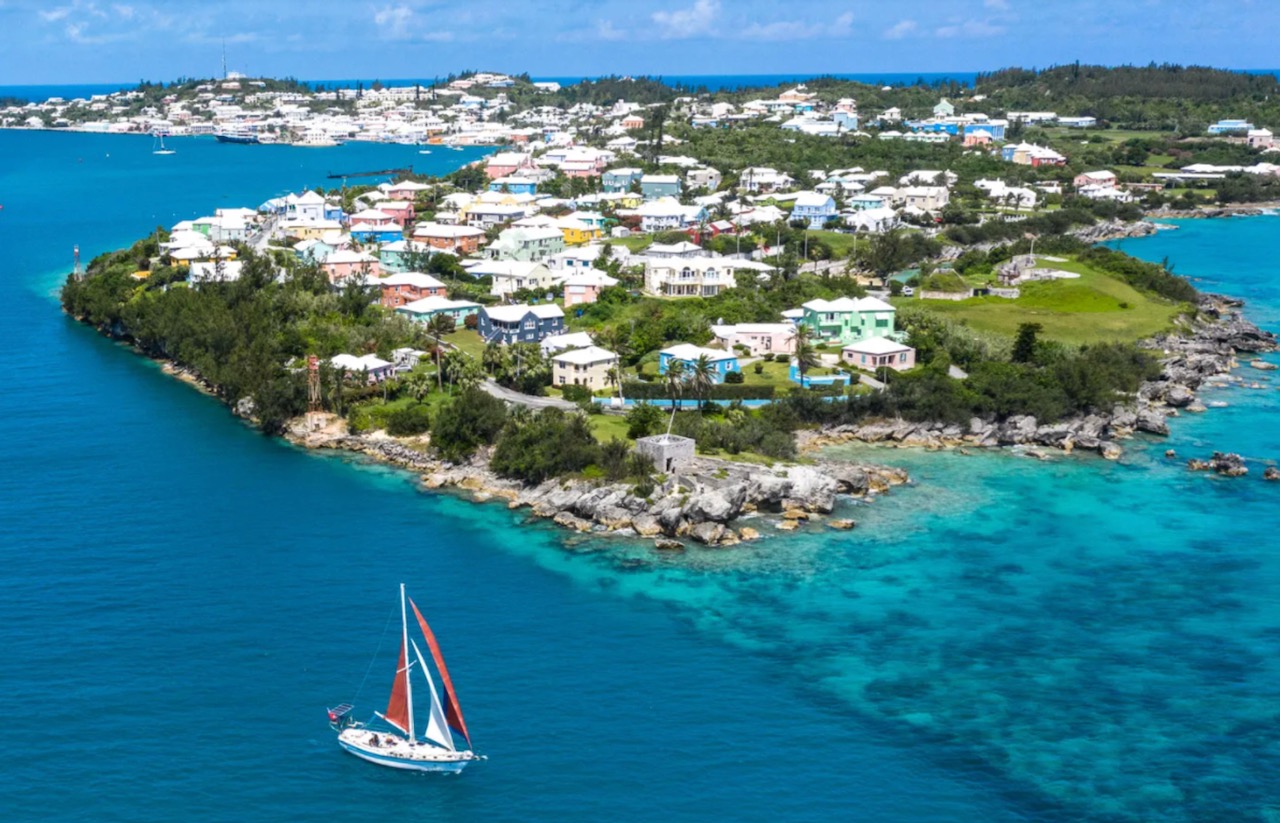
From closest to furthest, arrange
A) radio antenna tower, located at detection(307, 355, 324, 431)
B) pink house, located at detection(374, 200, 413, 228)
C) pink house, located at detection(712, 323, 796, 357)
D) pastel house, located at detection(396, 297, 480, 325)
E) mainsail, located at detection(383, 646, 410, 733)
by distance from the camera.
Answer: mainsail, located at detection(383, 646, 410, 733)
radio antenna tower, located at detection(307, 355, 324, 431)
pink house, located at detection(712, 323, 796, 357)
pastel house, located at detection(396, 297, 480, 325)
pink house, located at detection(374, 200, 413, 228)

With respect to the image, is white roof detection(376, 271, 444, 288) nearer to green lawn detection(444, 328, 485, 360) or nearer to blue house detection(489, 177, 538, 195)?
green lawn detection(444, 328, 485, 360)

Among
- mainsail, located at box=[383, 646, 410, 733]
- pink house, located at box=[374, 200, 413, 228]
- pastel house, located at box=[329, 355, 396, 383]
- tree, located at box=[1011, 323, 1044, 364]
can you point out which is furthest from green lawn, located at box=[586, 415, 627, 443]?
pink house, located at box=[374, 200, 413, 228]

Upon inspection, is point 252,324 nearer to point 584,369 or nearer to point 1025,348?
point 584,369

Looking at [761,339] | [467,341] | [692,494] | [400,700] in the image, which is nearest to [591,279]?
[467,341]

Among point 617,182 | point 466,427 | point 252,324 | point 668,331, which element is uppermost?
point 617,182

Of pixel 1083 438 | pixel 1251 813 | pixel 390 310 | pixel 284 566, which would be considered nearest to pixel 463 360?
pixel 390 310
